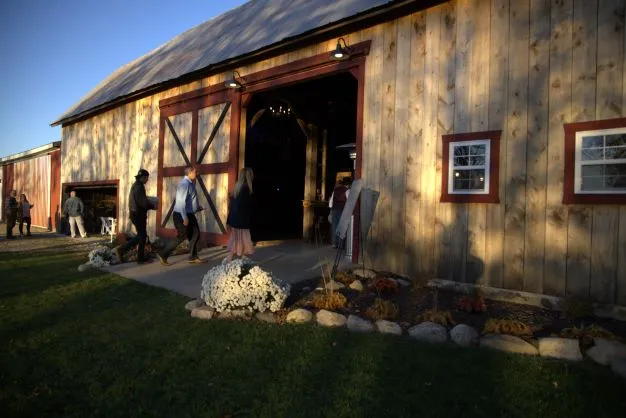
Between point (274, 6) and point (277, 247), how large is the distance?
6.56m

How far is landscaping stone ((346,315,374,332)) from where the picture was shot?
4903mm

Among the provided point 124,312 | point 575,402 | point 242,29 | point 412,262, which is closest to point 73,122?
point 242,29

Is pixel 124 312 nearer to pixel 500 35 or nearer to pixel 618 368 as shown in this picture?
pixel 618 368

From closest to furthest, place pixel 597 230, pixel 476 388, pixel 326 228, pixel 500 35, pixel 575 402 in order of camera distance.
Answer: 1. pixel 575 402
2. pixel 476 388
3. pixel 597 230
4. pixel 500 35
5. pixel 326 228

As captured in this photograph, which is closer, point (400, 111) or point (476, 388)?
point (476, 388)

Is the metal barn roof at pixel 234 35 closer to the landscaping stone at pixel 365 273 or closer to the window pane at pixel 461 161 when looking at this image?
the window pane at pixel 461 161

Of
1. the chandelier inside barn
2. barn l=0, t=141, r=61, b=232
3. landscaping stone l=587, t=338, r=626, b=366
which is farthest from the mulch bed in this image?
barn l=0, t=141, r=61, b=232

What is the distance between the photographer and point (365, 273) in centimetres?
729

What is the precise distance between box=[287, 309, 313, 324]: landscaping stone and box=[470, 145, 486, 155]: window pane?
11.1 ft

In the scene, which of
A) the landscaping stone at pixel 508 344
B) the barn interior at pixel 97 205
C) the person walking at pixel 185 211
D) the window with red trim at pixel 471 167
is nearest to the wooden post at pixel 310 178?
the person walking at pixel 185 211

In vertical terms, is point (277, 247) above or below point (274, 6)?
below

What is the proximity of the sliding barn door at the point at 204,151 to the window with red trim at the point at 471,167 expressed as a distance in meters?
5.51

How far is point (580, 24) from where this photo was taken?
564cm

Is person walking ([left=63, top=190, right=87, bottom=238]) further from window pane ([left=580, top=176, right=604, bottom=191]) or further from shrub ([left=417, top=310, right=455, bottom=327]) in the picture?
window pane ([left=580, top=176, right=604, bottom=191])
